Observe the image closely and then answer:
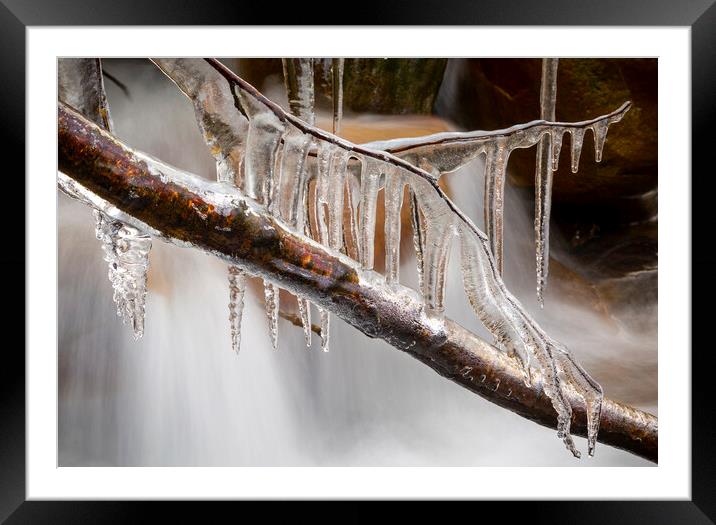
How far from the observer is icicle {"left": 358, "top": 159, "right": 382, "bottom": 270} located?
3.61ft

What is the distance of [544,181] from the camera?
1.37 meters

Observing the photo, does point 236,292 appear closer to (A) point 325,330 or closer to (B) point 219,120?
(A) point 325,330

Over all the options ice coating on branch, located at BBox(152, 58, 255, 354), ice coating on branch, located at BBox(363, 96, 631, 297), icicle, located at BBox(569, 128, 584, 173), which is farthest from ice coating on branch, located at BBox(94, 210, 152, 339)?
icicle, located at BBox(569, 128, 584, 173)

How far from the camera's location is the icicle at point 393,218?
109 centimetres

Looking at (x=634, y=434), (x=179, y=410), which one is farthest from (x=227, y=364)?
(x=634, y=434)

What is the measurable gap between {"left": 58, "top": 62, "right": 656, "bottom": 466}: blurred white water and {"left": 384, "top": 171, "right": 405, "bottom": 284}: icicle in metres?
0.24

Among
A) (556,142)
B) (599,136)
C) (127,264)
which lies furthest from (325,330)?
(599,136)

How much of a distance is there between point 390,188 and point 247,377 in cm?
68

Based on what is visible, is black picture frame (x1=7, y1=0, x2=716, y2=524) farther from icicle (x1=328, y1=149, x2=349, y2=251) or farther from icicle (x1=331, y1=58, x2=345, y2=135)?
icicle (x1=328, y1=149, x2=349, y2=251)
